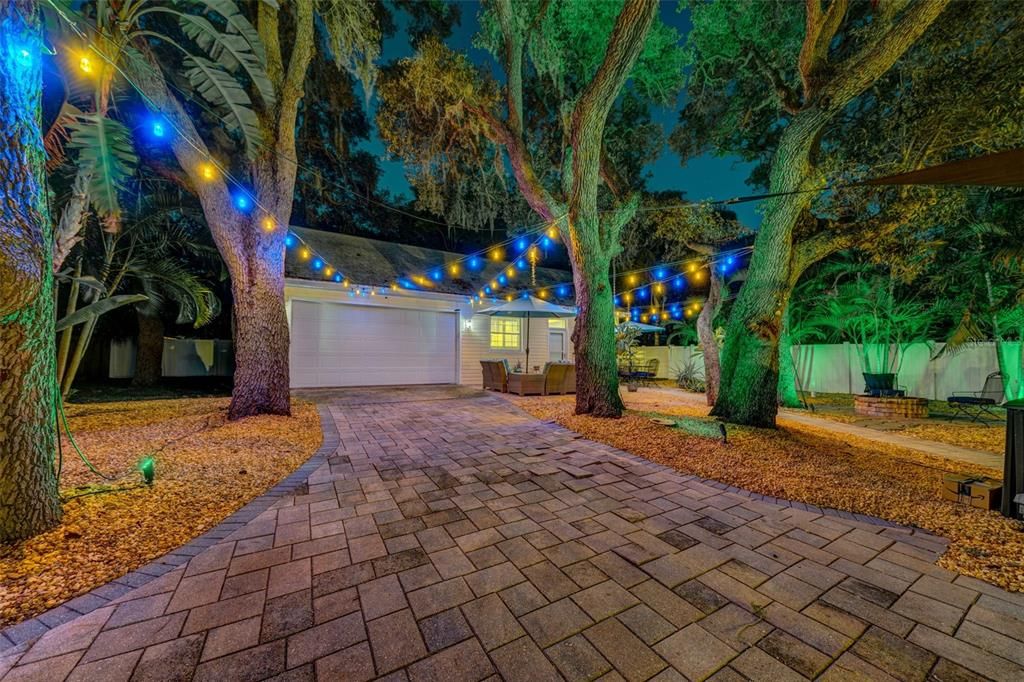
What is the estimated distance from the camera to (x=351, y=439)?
532 centimetres

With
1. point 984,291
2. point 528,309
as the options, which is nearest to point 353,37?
point 528,309

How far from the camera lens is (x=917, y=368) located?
9930mm

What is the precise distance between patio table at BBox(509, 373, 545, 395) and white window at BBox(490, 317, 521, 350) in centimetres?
338

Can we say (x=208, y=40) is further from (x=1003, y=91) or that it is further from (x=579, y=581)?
(x=1003, y=91)

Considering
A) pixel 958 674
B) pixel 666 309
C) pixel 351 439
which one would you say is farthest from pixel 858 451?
pixel 666 309

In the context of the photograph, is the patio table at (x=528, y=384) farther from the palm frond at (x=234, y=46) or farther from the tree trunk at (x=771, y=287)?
the palm frond at (x=234, y=46)

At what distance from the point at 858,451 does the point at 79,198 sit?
10.4 metres

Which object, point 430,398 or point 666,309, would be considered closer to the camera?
point 430,398

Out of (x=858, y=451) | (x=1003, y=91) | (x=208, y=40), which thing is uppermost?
(x=208, y=40)

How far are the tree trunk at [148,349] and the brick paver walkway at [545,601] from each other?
12.5m

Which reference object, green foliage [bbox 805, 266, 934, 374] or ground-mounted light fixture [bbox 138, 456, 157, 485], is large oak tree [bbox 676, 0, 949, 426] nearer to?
green foliage [bbox 805, 266, 934, 374]

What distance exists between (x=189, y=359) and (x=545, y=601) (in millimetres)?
16488

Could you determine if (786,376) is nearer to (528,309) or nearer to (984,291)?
(984,291)

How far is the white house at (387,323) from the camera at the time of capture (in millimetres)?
10867
